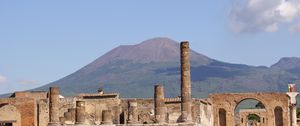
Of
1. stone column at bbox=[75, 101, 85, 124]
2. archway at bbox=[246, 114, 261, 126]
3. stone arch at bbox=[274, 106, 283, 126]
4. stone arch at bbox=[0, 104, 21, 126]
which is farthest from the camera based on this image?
archway at bbox=[246, 114, 261, 126]

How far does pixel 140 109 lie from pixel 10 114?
7.26m

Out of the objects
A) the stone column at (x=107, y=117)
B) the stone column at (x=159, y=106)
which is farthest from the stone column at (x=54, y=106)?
the stone column at (x=159, y=106)

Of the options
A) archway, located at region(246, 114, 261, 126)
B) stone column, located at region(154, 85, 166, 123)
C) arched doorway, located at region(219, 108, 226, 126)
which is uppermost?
stone column, located at region(154, 85, 166, 123)

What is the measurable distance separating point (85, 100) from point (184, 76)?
9.13 m

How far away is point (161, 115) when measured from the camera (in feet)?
125

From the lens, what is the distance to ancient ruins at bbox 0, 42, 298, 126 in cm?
3800

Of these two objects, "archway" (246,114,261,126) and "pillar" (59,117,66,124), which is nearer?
"pillar" (59,117,66,124)

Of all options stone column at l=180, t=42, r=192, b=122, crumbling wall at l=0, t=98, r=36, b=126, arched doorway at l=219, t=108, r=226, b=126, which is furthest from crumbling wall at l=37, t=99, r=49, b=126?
arched doorway at l=219, t=108, r=226, b=126

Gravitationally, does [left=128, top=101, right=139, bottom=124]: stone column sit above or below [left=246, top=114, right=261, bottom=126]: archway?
above

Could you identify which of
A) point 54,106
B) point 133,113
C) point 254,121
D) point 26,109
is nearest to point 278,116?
point 133,113

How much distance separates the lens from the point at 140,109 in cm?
4256

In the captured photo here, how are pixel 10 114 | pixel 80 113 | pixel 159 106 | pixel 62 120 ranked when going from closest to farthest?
pixel 159 106, pixel 80 113, pixel 62 120, pixel 10 114

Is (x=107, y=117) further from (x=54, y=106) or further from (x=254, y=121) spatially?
(x=254, y=121)

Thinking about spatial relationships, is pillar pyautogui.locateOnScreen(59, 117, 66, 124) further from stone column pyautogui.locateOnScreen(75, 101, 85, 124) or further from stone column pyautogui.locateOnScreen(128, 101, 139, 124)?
stone column pyautogui.locateOnScreen(128, 101, 139, 124)
